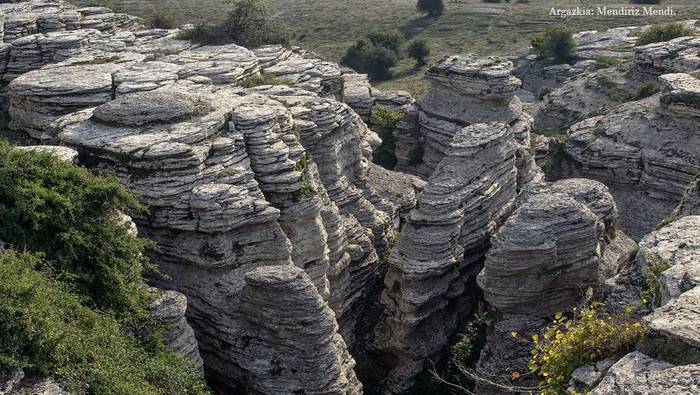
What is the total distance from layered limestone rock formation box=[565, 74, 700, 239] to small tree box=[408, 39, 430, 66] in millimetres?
35488

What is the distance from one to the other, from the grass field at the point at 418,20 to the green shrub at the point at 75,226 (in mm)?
43674

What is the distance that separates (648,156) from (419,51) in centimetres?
3888

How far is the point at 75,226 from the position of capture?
54.4ft

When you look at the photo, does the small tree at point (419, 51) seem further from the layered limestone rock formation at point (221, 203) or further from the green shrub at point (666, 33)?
the layered limestone rock formation at point (221, 203)

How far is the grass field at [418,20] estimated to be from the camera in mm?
66625

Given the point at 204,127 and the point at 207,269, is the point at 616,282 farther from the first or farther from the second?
the point at 204,127

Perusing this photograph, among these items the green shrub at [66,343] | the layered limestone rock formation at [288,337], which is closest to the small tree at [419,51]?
the layered limestone rock formation at [288,337]

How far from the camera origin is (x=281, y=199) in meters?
20.5

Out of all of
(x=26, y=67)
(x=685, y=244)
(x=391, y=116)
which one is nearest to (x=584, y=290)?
(x=685, y=244)

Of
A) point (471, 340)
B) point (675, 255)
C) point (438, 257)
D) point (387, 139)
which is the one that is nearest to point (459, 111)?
point (387, 139)

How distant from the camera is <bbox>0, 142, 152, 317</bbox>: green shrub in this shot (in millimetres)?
15852

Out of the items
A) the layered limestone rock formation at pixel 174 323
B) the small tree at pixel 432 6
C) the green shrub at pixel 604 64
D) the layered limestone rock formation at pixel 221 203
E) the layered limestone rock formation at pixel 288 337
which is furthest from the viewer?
the small tree at pixel 432 6

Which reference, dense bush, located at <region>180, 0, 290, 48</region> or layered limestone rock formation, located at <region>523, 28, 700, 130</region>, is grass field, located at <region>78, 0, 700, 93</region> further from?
dense bush, located at <region>180, 0, 290, 48</region>

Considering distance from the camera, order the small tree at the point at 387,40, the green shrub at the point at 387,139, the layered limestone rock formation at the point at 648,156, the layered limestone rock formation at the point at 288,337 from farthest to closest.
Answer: the small tree at the point at 387,40 → the green shrub at the point at 387,139 → the layered limestone rock formation at the point at 648,156 → the layered limestone rock formation at the point at 288,337
